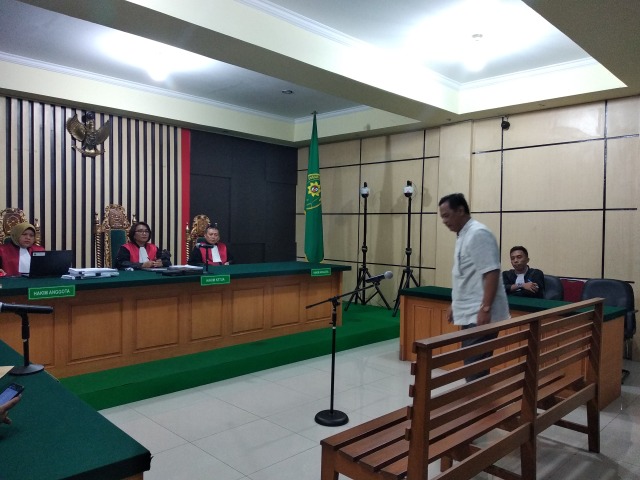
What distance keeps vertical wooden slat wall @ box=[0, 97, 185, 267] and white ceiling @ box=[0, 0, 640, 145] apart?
357 mm

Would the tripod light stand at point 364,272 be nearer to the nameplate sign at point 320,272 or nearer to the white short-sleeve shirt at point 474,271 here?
the nameplate sign at point 320,272

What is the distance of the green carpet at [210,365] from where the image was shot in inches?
134

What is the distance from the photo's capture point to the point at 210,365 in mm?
3945

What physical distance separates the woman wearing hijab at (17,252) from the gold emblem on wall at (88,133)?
168cm

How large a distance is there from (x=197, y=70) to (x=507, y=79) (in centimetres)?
351

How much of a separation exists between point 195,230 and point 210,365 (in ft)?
9.75

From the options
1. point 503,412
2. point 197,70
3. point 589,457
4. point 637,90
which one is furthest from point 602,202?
point 197,70

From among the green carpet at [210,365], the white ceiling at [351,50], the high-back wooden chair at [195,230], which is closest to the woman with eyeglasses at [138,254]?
the green carpet at [210,365]

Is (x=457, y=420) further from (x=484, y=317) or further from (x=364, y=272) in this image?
(x=364, y=272)

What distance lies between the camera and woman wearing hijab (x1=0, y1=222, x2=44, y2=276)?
4.32m

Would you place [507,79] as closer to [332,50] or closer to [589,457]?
[332,50]

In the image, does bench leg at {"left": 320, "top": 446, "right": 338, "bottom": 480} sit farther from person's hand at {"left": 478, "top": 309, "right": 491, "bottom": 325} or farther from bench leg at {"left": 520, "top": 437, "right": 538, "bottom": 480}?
person's hand at {"left": 478, "top": 309, "right": 491, "bottom": 325}

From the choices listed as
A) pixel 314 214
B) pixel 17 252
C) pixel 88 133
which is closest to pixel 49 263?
pixel 17 252

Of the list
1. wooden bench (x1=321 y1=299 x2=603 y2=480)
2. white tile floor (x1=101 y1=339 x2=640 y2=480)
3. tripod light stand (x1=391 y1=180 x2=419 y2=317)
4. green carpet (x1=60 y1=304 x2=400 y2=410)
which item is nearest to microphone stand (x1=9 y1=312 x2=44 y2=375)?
white tile floor (x1=101 y1=339 x2=640 y2=480)
